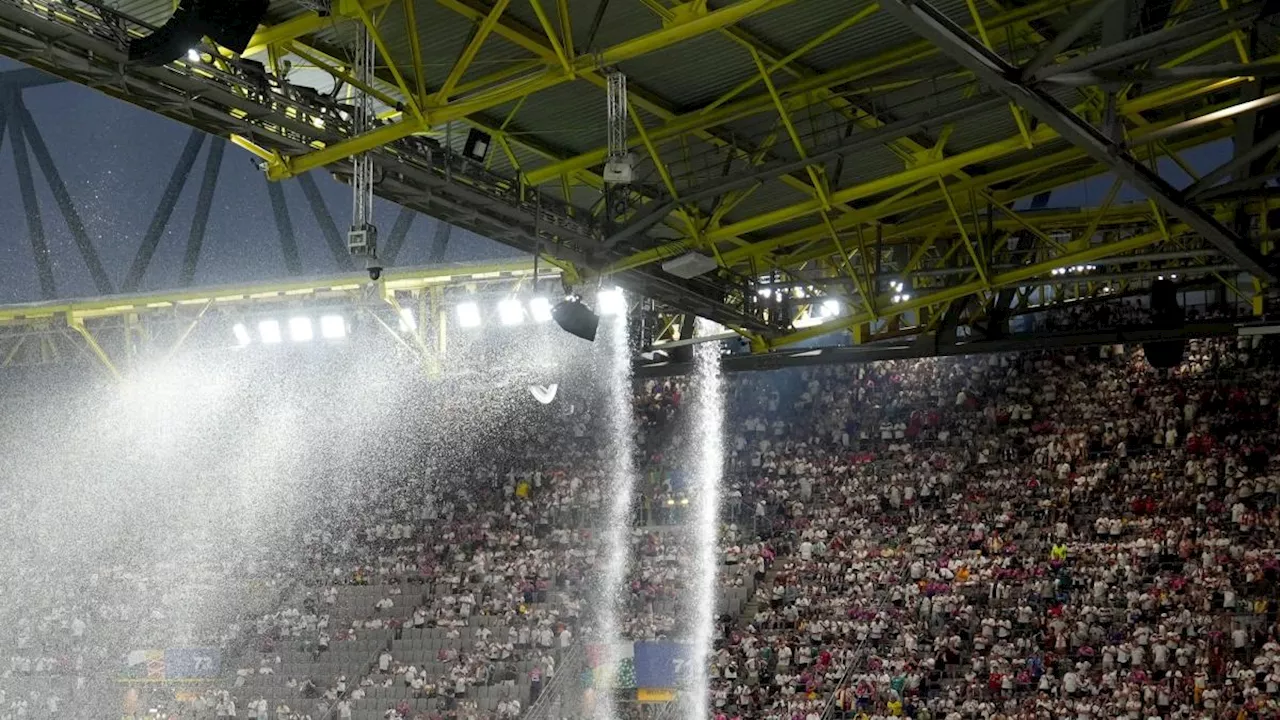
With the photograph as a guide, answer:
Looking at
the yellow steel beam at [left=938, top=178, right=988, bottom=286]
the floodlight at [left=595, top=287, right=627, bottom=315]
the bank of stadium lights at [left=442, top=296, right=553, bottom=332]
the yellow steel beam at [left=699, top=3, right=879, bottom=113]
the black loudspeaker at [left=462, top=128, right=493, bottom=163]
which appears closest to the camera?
the yellow steel beam at [left=699, top=3, right=879, bottom=113]

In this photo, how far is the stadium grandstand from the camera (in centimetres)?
1599

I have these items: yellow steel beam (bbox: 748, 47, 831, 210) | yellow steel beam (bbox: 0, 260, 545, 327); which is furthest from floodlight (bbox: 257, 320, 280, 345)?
yellow steel beam (bbox: 748, 47, 831, 210)

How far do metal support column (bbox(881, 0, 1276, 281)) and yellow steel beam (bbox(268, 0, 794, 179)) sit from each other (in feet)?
4.68

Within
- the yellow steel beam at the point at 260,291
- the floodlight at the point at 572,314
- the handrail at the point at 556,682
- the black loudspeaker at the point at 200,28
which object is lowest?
the handrail at the point at 556,682

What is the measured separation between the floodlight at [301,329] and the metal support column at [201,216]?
760 centimetres

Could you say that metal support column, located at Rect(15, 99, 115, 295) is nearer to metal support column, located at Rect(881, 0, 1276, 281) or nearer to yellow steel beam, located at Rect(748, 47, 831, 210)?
yellow steel beam, located at Rect(748, 47, 831, 210)

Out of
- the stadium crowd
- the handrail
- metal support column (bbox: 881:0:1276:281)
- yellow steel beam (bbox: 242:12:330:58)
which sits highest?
yellow steel beam (bbox: 242:12:330:58)

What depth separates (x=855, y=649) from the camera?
86.4 ft

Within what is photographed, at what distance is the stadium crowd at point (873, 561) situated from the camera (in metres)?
24.8

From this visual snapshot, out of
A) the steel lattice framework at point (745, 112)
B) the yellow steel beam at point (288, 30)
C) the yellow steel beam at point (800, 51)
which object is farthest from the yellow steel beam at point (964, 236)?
the yellow steel beam at point (288, 30)

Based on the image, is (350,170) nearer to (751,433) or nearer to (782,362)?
(782,362)

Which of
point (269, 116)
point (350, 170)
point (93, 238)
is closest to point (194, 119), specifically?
point (269, 116)

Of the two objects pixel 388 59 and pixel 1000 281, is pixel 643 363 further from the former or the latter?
pixel 388 59

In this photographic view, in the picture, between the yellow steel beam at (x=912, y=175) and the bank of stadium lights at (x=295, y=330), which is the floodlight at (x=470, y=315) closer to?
the bank of stadium lights at (x=295, y=330)
